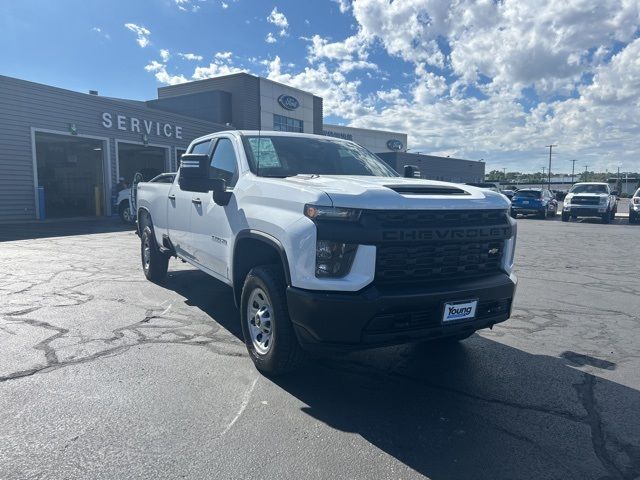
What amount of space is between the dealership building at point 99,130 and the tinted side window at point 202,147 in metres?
1.40

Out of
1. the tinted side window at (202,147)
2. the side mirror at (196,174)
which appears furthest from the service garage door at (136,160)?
the side mirror at (196,174)

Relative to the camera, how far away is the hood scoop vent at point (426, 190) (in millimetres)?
3497

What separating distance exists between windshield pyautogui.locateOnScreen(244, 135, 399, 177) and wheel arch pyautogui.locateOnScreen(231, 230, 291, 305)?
2.20 ft

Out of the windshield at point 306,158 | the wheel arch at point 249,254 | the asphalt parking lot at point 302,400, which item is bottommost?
the asphalt parking lot at point 302,400

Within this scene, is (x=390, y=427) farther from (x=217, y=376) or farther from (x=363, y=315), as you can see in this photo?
(x=217, y=376)

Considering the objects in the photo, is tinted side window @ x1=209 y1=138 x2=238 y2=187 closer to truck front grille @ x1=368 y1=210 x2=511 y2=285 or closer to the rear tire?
truck front grille @ x1=368 y1=210 x2=511 y2=285

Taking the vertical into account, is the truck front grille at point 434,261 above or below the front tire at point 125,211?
above

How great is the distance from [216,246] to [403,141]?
63.2 metres

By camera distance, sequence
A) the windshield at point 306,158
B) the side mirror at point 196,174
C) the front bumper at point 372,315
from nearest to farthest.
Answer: the front bumper at point 372,315 < the side mirror at point 196,174 < the windshield at point 306,158

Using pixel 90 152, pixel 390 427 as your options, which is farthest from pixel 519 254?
pixel 90 152

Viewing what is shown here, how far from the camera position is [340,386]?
3740 mm

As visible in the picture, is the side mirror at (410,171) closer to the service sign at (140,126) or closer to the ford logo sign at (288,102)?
the service sign at (140,126)

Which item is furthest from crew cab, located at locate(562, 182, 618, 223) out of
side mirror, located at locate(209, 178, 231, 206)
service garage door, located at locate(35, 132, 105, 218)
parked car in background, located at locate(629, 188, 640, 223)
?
service garage door, located at locate(35, 132, 105, 218)

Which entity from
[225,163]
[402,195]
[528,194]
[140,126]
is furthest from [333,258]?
[528,194]
